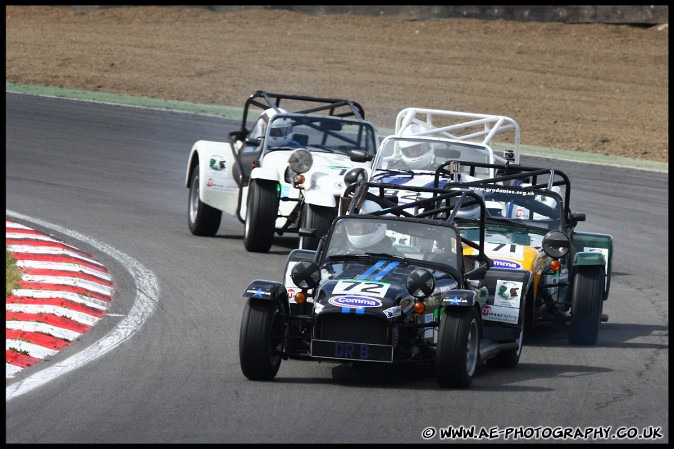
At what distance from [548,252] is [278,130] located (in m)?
5.80

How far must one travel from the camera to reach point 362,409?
739 cm

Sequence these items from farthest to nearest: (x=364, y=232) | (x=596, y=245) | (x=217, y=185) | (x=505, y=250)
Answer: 1. (x=217, y=185)
2. (x=596, y=245)
3. (x=505, y=250)
4. (x=364, y=232)

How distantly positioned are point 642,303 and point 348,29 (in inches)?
1129

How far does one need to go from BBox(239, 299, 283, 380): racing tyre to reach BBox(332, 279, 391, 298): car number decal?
0.44 metres

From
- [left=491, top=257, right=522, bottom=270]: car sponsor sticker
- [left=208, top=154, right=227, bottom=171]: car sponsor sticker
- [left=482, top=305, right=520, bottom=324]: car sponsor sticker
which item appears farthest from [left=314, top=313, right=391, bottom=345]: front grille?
[left=208, top=154, right=227, bottom=171]: car sponsor sticker

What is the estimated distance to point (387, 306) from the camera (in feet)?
26.3

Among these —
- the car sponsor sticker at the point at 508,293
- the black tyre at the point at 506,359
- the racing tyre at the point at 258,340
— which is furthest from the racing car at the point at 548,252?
the racing tyre at the point at 258,340

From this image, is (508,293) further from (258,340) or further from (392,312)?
(258,340)

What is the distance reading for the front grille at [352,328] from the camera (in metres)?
8.02

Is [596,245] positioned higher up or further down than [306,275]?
further down

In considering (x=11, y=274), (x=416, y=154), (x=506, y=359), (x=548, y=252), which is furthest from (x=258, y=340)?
(x=416, y=154)

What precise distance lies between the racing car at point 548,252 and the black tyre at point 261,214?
7.74 feet

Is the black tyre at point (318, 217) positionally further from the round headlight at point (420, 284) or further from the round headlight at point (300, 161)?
the round headlight at point (420, 284)
